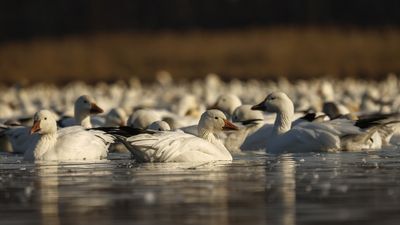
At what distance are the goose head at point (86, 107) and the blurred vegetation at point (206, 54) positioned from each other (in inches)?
1215

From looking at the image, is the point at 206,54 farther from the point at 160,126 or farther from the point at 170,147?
the point at 170,147

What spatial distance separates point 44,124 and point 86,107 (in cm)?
310

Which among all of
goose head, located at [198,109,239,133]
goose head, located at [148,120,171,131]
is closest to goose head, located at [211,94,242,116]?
goose head, located at [148,120,171,131]

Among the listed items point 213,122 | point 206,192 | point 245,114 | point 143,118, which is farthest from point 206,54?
point 206,192

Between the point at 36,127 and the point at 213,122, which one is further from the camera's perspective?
the point at 36,127

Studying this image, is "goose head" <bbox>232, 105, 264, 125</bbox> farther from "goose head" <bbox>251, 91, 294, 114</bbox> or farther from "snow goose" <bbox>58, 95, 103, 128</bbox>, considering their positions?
"snow goose" <bbox>58, 95, 103, 128</bbox>

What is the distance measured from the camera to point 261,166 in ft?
43.7

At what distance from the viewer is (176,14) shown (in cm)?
5653

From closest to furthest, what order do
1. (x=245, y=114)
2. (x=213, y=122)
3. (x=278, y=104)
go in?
1. (x=213, y=122)
2. (x=278, y=104)
3. (x=245, y=114)

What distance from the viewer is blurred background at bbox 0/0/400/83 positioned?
49.4 meters

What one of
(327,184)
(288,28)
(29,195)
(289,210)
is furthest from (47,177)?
(288,28)

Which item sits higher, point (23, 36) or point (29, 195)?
point (23, 36)

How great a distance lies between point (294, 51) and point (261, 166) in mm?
36506

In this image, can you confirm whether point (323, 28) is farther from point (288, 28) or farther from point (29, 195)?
point (29, 195)
